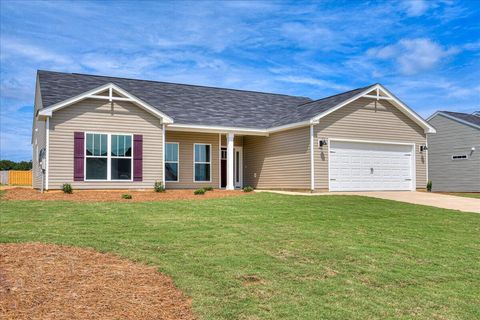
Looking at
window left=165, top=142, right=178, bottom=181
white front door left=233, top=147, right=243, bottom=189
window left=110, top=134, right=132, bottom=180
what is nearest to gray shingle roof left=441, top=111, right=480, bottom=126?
white front door left=233, top=147, right=243, bottom=189

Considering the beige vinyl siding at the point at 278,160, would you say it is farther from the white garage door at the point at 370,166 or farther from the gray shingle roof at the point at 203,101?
the white garage door at the point at 370,166

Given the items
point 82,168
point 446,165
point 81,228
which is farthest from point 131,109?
point 446,165

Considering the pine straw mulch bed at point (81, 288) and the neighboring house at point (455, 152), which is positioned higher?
the neighboring house at point (455, 152)

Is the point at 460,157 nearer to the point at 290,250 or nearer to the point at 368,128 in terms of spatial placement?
the point at 368,128

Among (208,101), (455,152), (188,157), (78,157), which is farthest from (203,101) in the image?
(455,152)

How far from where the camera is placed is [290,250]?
317 inches

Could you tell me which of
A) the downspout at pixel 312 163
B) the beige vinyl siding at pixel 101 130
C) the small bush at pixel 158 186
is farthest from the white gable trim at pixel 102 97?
the downspout at pixel 312 163

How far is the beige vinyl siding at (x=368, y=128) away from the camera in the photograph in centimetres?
1942

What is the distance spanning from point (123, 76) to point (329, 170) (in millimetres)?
12985

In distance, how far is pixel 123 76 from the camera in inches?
1005

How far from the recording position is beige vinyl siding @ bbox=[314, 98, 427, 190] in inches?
765

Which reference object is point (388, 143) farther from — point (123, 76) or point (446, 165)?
point (123, 76)

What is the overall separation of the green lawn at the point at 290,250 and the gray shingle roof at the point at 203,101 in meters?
7.67

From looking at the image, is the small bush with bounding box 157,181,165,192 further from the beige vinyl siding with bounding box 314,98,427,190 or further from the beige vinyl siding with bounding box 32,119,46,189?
the beige vinyl siding with bounding box 314,98,427,190
